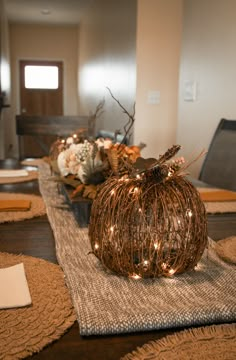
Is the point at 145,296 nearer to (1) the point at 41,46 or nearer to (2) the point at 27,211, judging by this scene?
(2) the point at 27,211

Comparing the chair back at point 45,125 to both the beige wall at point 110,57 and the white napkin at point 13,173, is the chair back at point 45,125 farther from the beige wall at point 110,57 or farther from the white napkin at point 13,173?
the white napkin at point 13,173

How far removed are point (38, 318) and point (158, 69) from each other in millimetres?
3378

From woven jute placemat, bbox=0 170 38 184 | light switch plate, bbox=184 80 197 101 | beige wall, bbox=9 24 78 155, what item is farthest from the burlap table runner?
beige wall, bbox=9 24 78 155

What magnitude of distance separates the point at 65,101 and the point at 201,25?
223 inches

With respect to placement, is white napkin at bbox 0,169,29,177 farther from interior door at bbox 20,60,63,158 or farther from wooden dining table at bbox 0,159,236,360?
interior door at bbox 20,60,63,158

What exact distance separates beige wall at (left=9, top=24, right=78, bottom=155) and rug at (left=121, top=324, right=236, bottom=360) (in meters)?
7.59

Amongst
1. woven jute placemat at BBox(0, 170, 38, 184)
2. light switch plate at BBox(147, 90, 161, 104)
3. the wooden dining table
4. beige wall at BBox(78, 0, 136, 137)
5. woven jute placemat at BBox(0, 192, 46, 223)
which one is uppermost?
beige wall at BBox(78, 0, 136, 137)

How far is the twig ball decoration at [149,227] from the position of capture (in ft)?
2.39

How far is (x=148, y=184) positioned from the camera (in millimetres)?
756

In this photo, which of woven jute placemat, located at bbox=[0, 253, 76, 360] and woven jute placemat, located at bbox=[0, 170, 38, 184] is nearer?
woven jute placemat, located at bbox=[0, 253, 76, 360]

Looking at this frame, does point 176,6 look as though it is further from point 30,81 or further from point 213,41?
point 30,81

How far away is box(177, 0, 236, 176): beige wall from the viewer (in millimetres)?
2658

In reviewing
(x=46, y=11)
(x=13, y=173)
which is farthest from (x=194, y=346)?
(x=46, y=11)

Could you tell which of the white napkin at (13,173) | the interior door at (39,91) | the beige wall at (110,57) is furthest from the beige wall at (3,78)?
the white napkin at (13,173)
